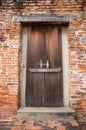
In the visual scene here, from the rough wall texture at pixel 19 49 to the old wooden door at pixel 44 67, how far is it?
339 millimetres

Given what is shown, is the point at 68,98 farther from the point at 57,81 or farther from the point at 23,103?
the point at 23,103

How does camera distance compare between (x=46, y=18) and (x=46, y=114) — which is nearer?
(x=46, y=114)

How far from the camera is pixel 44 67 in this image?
492 centimetres

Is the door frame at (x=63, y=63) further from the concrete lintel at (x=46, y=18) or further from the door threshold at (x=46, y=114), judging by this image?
the door threshold at (x=46, y=114)

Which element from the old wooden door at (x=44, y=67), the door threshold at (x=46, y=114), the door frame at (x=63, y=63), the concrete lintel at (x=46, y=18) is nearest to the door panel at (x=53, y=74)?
the old wooden door at (x=44, y=67)

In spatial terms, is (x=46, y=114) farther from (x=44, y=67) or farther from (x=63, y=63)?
(x=63, y=63)

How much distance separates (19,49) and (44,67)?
77 centimetres

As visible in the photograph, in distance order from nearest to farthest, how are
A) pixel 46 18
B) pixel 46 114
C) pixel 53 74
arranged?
pixel 46 114 < pixel 46 18 < pixel 53 74

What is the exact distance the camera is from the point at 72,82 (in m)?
4.62

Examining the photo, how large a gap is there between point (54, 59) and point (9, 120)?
1.81 metres

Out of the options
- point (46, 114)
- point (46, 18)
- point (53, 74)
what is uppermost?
point (46, 18)

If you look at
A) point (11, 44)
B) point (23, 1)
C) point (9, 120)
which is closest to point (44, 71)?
point (11, 44)

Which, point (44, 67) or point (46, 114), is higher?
point (44, 67)

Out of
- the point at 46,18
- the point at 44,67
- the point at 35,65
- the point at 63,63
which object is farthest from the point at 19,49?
the point at 63,63
